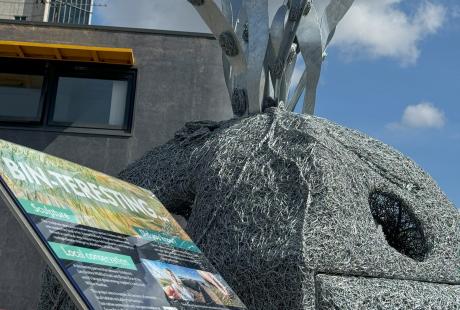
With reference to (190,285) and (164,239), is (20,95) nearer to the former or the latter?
(164,239)

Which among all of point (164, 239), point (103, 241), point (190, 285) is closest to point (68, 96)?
point (164, 239)

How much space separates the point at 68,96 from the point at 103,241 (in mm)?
8773

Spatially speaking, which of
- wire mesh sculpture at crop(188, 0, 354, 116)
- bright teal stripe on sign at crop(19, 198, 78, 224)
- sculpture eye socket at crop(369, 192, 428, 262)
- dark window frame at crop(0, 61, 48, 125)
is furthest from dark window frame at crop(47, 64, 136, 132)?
bright teal stripe on sign at crop(19, 198, 78, 224)

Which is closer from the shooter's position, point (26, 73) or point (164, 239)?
point (164, 239)

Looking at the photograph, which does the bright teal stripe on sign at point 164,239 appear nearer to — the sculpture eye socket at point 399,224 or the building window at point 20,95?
the sculpture eye socket at point 399,224

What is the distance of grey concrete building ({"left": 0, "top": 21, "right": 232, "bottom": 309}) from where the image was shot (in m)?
10.3

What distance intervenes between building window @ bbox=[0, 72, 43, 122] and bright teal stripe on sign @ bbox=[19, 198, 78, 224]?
8.74m

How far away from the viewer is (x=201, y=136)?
514 centimetres

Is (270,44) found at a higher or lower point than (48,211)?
higher

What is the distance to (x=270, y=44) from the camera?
210 inches

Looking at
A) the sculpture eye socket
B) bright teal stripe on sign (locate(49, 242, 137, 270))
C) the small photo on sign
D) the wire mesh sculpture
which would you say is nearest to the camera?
bright teal stripe on sign (locate(49, 242, 137, 270))

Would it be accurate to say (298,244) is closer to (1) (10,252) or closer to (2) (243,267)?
(2) (243,267)

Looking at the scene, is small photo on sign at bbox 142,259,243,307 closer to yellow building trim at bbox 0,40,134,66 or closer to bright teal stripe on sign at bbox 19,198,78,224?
bright teal stripe on sign at bbox 19,198,78,224

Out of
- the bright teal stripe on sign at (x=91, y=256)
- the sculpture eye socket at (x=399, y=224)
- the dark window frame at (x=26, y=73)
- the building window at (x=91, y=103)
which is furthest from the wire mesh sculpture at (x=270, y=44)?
the dark window frame at (x=26, y=73)
